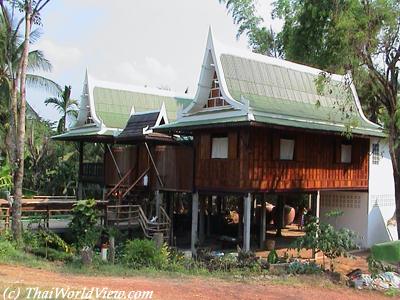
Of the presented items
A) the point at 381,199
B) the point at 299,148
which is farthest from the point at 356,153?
the point at 299,148

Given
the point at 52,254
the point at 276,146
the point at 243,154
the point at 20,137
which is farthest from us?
the point at 276,146

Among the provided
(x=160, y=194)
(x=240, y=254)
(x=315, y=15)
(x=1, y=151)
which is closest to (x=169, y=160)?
(x=160, y=194)

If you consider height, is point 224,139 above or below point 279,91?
below

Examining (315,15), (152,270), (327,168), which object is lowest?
(152,270)

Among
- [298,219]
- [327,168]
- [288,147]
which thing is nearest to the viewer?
[288,147]

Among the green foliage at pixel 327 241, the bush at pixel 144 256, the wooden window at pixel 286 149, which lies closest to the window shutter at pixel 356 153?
the wooden window at pixel 286 149

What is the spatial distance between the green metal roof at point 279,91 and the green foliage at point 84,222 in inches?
239

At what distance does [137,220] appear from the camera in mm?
Result: 19328

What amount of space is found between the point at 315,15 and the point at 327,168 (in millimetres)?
5657

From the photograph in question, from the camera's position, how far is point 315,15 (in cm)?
1658

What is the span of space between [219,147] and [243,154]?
1221 mm

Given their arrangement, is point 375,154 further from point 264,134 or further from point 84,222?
point 84,222

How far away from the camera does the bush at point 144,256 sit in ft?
46.1

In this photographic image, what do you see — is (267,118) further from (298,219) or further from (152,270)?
(298,219)
